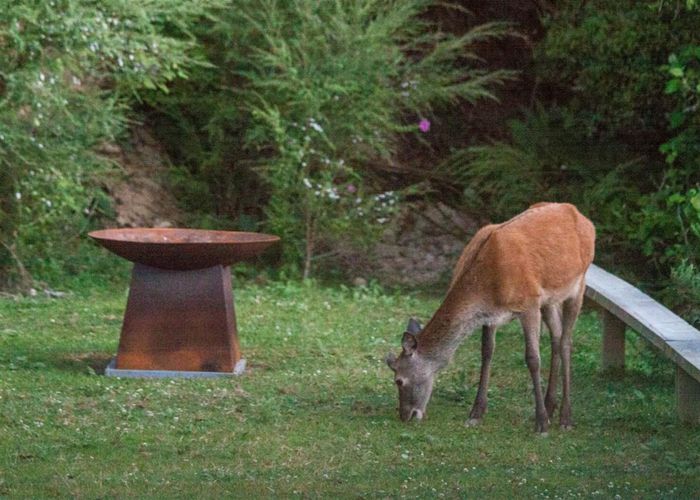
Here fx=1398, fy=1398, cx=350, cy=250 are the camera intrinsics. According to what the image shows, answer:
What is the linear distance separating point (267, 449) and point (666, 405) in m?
2.64

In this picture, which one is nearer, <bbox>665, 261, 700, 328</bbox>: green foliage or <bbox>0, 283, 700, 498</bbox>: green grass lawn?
<bbox>0, 283, 700, 498</bbox>: green grass lawn

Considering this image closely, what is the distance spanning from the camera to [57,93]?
12055 mm

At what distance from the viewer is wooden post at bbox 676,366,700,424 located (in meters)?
7.76

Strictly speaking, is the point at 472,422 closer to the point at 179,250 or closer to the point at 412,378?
the point at 412,378

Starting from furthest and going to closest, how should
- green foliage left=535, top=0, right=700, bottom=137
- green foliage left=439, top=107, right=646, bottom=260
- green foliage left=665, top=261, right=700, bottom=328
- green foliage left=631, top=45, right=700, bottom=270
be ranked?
green foliage left=439, top=107, right=646, bottom=260, green foliage left=535, top=0, right=700, bottom=137, green foliage left=631, top=45, right=700, bottom=270, green foliage left=665, top=261, right=700, bottom=328

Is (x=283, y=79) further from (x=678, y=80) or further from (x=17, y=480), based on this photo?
(x=17, y=480)

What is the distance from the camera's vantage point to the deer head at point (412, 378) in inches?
305

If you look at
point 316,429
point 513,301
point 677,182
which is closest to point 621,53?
point 677,182

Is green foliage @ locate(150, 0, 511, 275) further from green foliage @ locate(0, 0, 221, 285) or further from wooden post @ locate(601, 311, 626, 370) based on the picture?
wooden post @ locate(601, 311, 626, 370)

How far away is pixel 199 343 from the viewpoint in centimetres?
899

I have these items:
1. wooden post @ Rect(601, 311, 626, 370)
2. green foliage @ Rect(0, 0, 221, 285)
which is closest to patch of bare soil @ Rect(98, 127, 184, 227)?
green foliage @ Rect(0, 0, 221, 285)

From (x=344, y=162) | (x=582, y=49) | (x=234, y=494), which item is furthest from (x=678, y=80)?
(x=234, y=494)

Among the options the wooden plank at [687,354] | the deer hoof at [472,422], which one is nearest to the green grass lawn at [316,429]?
the deer hoof at [472,422]

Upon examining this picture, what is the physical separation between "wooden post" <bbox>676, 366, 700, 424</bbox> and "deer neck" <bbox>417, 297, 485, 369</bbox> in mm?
1184
